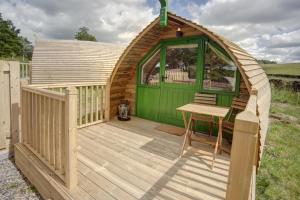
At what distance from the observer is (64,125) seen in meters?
2.12

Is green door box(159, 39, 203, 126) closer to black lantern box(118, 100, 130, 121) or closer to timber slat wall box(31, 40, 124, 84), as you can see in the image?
black lantern box(118, 100, 130, 121)

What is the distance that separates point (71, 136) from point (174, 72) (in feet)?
10.9

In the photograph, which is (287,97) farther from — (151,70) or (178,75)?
(151,70)

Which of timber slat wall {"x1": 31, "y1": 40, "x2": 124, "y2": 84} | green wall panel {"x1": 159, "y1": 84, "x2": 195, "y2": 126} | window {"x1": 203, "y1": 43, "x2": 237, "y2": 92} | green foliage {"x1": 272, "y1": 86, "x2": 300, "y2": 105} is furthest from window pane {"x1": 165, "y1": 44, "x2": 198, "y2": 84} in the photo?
green foliage {"x1": 272, "y1": 86, "x2": 300, "y2": 105}

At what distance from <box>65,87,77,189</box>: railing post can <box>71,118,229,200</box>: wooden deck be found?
17 cm

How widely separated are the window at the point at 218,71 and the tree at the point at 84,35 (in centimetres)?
3555

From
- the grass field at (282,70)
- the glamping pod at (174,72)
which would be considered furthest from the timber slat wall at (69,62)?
the grass field at (282,70)

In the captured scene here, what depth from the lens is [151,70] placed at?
17.0 feet

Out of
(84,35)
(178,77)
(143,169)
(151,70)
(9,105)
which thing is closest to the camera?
(143,169)

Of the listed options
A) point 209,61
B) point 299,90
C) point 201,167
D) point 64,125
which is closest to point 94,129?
point 64,125

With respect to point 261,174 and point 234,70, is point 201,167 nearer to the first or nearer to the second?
point 261,174

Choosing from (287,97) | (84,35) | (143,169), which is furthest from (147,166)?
(84,35)

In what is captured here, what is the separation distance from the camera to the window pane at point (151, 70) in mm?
5036

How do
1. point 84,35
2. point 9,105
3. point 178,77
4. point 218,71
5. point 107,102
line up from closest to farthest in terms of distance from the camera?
point 9,105 < point 218,71 < point 178,77 < point 107,102 < point 84,35
